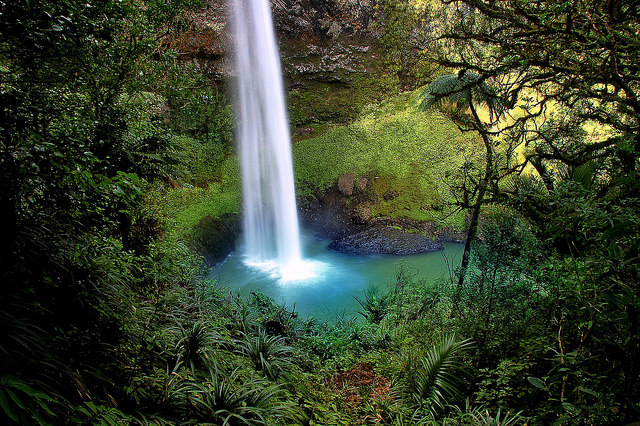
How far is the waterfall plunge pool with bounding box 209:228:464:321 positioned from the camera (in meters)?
8.33

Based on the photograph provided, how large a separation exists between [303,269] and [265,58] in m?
10.1

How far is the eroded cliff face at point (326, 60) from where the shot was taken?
52.3 feet

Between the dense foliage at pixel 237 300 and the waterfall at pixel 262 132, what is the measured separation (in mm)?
6660

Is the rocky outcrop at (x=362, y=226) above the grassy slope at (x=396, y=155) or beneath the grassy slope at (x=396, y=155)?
beneath

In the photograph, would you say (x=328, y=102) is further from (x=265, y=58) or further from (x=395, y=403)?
(x=395, y=403)

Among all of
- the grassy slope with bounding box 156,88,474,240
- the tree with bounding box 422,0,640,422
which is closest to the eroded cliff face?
the grassy slope with bounding box 156,88,474,240

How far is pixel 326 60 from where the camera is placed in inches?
675

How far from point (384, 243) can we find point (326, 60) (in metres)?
11.0

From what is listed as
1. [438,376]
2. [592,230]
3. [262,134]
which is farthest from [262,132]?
[592,230]

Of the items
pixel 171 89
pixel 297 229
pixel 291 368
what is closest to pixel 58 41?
pixel 171 89

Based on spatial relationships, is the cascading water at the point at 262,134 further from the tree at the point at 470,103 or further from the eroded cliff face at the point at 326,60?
the tree at the point at 470,103

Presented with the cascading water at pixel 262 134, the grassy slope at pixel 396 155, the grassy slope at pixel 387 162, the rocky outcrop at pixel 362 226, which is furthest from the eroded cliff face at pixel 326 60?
the rocky outcrop at pixel 362 226

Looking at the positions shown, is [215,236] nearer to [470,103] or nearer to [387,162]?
[387,162]

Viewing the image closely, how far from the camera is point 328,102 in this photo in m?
17.5
